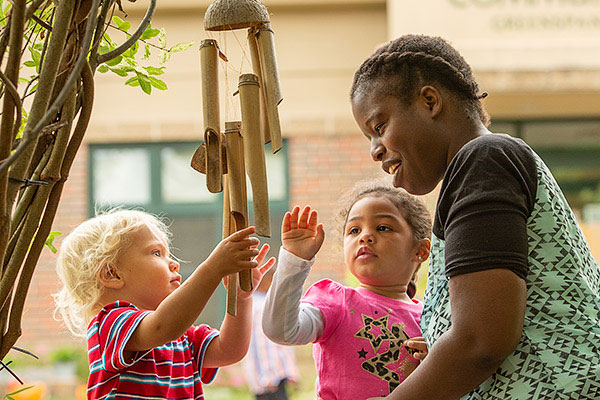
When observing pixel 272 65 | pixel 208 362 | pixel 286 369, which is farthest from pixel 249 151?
pixel 286 369

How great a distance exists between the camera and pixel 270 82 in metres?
1.37

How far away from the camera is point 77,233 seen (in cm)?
212

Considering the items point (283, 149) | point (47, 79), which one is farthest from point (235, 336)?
point (283, 149)

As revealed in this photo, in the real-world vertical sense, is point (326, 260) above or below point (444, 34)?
below

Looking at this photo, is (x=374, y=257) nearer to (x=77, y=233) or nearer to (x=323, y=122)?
(x=77, y=233)

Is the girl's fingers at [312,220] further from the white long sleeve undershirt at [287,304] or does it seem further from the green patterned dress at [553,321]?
A: the green patterned dress at [553,321]

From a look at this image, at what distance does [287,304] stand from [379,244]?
0.36 meters

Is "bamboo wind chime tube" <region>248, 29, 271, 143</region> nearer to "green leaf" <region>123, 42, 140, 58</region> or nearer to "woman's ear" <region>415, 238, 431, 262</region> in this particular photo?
"green leaf" <region>123, 42, 140, 58</region>

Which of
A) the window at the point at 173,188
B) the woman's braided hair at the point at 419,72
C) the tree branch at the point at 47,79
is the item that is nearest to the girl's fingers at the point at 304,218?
the woman's braided hair at the point at 419,72

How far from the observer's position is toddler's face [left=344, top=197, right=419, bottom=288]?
217 centimetres

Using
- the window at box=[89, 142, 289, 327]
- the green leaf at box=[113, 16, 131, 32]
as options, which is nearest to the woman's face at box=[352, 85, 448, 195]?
the green leaf at box=[113, 16, 131, 32]

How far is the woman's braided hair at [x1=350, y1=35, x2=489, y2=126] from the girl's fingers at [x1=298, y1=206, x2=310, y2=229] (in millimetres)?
382

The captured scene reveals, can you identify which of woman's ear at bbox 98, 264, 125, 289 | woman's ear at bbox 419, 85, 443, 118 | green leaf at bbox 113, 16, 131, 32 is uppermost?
green leaf at bbox 113, 16, 131, 32

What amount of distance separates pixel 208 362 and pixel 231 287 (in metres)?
0.62
